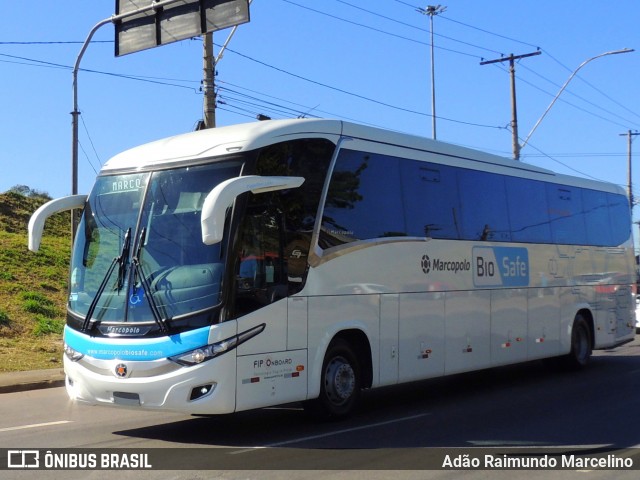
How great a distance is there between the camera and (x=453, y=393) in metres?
14.1

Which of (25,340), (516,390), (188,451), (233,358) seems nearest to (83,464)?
(188,451)

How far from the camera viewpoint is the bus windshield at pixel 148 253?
9328 mm

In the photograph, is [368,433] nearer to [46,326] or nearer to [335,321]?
[335,321]

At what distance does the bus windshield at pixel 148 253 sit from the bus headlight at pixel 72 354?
0.36 meters

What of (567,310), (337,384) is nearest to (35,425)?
(337,384)

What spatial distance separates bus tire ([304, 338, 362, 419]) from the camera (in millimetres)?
10641

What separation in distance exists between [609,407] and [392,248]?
3908mm

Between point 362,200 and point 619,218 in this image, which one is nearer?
point 362,200

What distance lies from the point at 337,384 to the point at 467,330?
11.3 ft

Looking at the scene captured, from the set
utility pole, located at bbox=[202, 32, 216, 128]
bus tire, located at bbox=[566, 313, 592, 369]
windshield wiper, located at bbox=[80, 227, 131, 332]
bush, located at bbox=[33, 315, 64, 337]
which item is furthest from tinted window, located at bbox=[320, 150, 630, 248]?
bush, located at bbox=[33, 315, 64, 337]

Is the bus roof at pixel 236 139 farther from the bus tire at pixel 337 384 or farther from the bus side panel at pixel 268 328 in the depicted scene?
the bus tire at pixel 337 384

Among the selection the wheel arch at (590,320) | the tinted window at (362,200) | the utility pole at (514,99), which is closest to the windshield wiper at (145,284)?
the tinted window at (362,200)

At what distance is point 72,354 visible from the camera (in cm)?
999

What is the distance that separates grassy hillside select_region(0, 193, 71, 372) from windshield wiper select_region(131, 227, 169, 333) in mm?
9309
